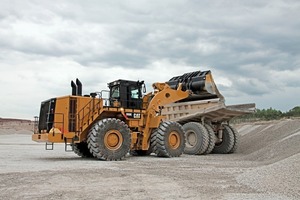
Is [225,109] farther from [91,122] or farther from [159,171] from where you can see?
[159,171]

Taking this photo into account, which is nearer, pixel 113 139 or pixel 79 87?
pixel 113 139

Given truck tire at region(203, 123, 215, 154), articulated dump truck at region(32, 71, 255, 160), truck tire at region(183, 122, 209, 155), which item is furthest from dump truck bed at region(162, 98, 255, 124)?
truck tire at region(203, 123, 215, 154)

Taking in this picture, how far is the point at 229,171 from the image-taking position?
1160 cm

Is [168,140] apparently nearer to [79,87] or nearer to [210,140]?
[210,140]

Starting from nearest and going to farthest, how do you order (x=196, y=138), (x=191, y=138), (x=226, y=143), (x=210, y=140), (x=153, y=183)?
(x=153, y=183), (x=196, y=138), (x=210, y=140), (x=191, y=138), (x=226, y=143)

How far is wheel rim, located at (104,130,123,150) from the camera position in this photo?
49.0 ft

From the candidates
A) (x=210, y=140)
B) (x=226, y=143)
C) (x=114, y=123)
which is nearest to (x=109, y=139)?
(x=114, y=123)

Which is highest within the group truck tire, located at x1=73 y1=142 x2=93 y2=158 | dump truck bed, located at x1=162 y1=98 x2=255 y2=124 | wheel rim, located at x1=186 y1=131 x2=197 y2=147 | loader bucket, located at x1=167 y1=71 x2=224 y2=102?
loader bucket, located at x1=167 y1=71 x2=224 y2=102

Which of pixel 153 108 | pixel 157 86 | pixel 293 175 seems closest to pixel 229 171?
pixel 293 175

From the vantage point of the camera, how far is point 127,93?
16.8 metres

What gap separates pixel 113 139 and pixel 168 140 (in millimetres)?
2751

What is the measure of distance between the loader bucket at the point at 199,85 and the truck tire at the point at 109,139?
553cm

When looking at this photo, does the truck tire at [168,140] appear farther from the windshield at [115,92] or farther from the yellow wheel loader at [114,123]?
the windshield at [115,92]

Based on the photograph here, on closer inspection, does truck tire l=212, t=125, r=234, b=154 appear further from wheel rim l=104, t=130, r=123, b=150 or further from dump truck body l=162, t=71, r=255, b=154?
wheel rim l=104, t=130, r=123, b=150
